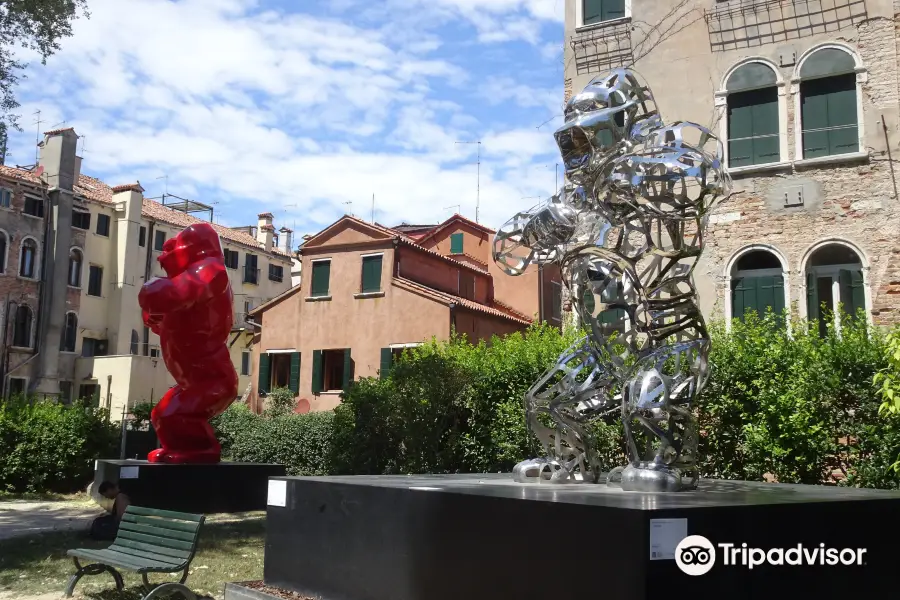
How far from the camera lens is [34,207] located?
30.0 metres

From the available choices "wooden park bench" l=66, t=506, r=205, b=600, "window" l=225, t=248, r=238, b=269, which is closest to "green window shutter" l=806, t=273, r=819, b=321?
"wooden park bench" l=66, t=506, r=205, b=600

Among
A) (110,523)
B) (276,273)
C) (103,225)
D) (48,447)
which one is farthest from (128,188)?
(110,523)

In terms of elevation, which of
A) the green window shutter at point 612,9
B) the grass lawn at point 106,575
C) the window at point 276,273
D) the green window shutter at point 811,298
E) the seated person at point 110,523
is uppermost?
the green window shutter at point 612,9

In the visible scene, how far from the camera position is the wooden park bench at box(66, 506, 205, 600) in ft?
20.1

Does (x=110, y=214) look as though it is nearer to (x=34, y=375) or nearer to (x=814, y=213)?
(x=34, y=375)

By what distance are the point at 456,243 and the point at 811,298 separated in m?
16.7

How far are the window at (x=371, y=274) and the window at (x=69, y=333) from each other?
12.8 m

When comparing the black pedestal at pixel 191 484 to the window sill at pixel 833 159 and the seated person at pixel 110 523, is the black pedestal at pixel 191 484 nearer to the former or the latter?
the seated person at pixel 110 523

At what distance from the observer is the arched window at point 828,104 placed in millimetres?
14539

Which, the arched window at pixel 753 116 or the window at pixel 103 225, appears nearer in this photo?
the arched window at pixel 753 116

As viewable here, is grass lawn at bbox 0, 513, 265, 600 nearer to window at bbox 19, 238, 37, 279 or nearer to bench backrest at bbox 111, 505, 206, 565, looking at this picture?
bench backrest at bbox 111, 505, 206, 565

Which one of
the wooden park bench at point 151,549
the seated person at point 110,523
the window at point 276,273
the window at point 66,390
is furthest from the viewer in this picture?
the window at point 276,273

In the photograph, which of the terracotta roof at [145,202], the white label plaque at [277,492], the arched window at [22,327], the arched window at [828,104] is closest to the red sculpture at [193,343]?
the white label plaque at [277,492]

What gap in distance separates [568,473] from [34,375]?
91.7 ft
